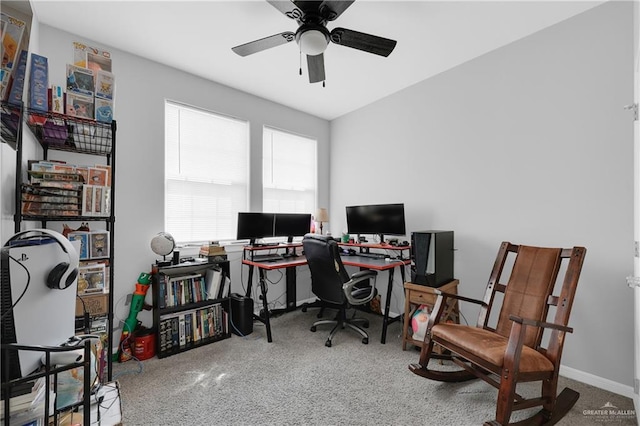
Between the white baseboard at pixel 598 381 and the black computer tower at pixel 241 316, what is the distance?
9.17 feet

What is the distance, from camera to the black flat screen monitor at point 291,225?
3.52m

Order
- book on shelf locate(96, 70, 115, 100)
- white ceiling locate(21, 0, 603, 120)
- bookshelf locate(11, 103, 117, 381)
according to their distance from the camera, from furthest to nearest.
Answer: white ceiling locate(21, 0, 603, 120), book on shelf locate(96, 70, 115, 100), bookshelf locate(11, 103, 117, 381)

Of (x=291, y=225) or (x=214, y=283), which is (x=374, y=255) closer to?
(x=291, y=225)

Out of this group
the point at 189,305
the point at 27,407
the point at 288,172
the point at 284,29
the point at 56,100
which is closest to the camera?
the point at 27,407

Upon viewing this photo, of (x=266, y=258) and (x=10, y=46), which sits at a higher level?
(x=10, y=46)

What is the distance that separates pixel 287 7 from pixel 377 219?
2.33m

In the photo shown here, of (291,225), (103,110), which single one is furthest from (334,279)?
(103,110)

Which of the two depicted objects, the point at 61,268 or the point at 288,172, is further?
the point at 288,172

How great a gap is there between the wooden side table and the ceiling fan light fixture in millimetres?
2167

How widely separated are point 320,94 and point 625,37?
2.68 meters

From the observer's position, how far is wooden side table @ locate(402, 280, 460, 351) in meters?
2.56

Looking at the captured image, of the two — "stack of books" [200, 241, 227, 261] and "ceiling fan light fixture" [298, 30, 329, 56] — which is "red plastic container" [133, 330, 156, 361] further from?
"ceiling fan light fixture" [298, 30, 329, 56]

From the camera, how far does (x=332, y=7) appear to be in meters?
1.75

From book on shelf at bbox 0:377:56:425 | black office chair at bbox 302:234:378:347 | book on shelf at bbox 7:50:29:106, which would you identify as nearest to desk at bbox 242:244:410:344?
black office chair at bbox 302:234:378:347
